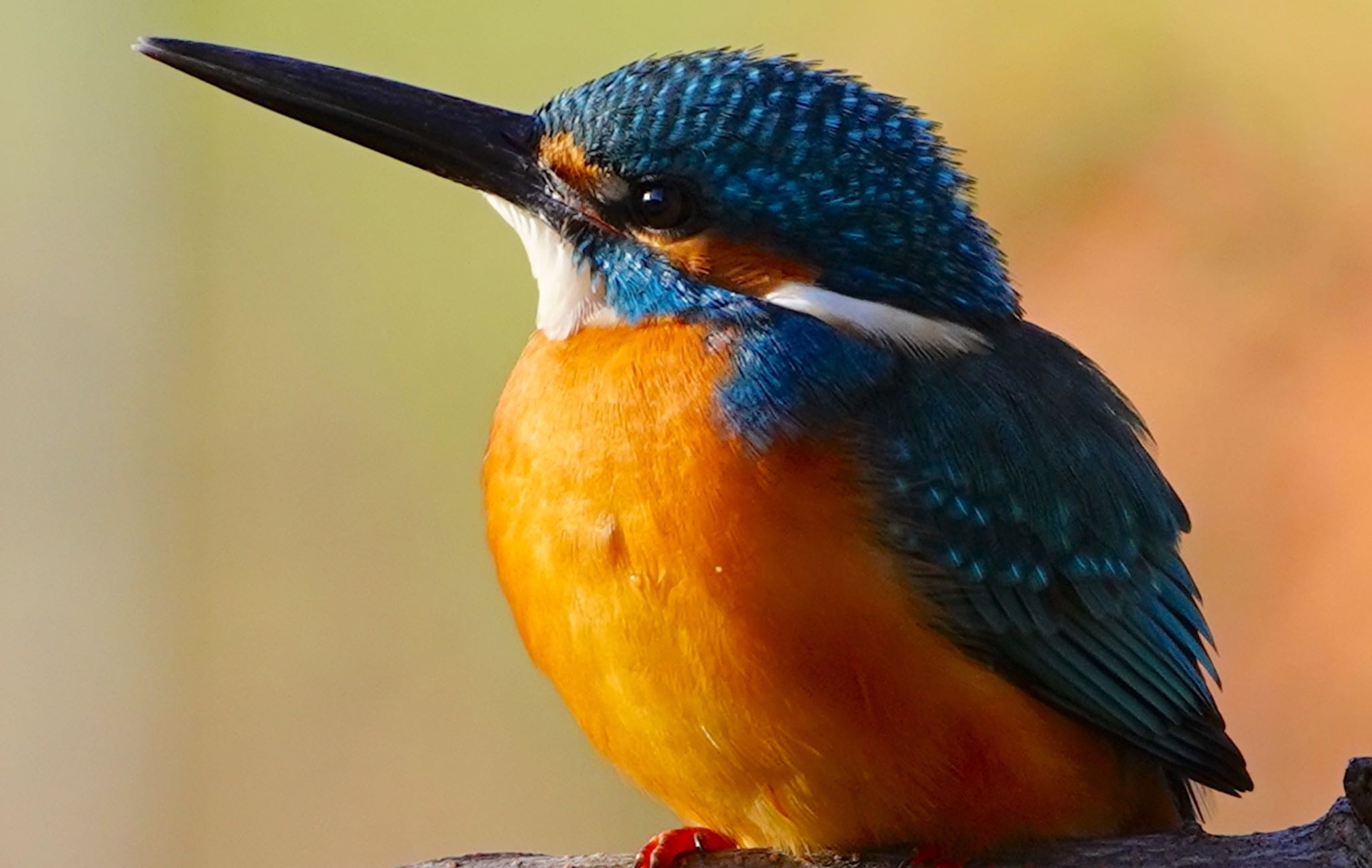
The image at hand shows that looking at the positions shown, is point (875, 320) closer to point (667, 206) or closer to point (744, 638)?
point (667, 206)

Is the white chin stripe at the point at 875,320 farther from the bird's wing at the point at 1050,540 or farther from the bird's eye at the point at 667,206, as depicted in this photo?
the bird's eye at the point at 667,206

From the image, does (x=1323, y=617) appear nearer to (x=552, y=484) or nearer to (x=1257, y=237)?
(x=1257, y=237)

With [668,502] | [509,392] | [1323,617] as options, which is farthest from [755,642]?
[1323,617]

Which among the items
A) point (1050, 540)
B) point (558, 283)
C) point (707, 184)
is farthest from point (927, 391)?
point (558, 283)

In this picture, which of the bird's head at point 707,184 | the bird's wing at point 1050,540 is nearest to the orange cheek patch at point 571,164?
the bird's head at point 707,184

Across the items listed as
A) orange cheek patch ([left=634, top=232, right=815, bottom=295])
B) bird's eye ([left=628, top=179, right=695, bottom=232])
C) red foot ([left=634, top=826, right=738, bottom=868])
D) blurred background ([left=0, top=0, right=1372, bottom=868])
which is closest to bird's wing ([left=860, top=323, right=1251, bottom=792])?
orange cheek patch ([left=634, top=232, right=815, bottom=295])

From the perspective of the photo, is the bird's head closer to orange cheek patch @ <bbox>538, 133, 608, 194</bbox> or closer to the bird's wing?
orange cheek patch @ <bbox>538, 133, 608, 194</bbox>
